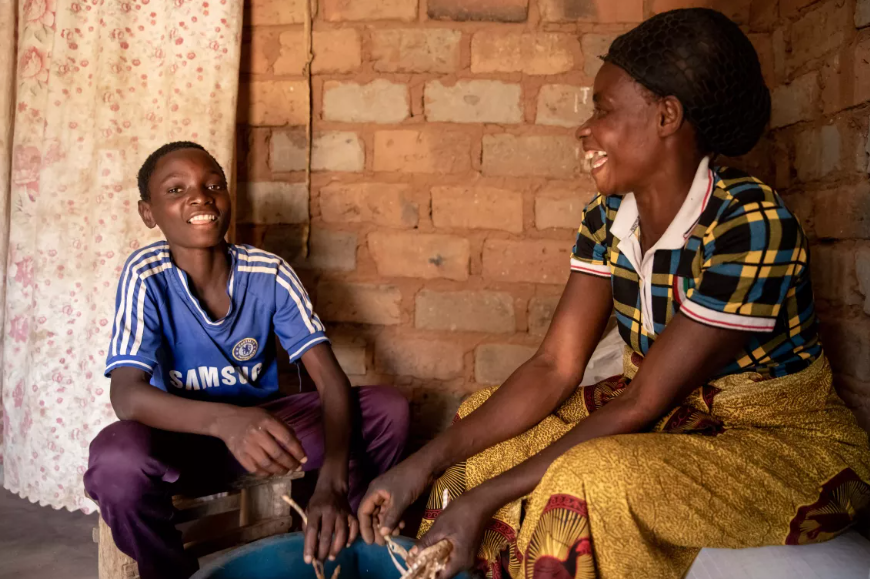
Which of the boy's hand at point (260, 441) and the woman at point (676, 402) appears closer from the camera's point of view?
the woman at point (676, 402)

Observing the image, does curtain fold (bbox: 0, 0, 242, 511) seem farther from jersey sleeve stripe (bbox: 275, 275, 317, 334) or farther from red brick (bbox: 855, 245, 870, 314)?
red brick (bbox: 855, 245, 870, 314)

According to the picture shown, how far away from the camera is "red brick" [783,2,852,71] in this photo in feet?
6.38

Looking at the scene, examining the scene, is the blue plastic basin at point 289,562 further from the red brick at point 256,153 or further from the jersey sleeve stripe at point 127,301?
the red brick at point 256,153

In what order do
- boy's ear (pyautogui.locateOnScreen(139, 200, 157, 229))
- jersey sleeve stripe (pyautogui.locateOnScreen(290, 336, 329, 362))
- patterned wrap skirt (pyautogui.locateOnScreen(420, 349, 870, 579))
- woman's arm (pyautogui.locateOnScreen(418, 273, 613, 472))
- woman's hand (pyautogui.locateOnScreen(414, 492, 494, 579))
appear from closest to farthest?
1. patterned wrap skirt (pyautogui.locateOnScreen(420, 349, 870, 579))
2. woman's hand (pyautogui.locateOnScreen(414, 492, 494, 579))
3. woman's arm (pyautogui.locateOnScreen(418, 273, 613, 472))
4. jersey sleeve stripe (pyautogui.locateOnScreen(290, 336, 329, 362))
5. boy's ear (pyautogui.locateOnScreen(139, 200, 157, 229))

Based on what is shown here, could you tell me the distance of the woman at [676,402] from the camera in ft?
4.09

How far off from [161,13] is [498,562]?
7.00ft

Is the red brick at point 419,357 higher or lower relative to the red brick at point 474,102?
lower

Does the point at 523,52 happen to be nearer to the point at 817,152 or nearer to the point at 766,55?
the point at 766,55

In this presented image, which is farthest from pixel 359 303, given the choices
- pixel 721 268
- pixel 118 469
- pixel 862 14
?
pixel 862 14

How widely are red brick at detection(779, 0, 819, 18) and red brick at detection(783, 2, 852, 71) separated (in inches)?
1.2

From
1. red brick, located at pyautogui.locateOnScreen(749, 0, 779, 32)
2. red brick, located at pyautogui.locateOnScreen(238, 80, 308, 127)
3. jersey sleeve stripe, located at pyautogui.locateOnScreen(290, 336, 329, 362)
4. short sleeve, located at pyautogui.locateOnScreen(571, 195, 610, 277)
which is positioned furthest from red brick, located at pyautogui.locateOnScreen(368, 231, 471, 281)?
red brick, located at pyautogui.locateOnScreen(749, 0, 779, 32)

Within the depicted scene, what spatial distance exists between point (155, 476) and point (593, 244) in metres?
1.20

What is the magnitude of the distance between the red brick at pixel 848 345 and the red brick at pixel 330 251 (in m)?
1.57

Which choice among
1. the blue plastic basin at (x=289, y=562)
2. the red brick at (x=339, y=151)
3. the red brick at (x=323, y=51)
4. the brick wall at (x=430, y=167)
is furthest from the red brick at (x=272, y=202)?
the blue plastic basin at (x=289, y=562)
